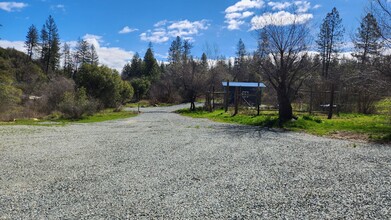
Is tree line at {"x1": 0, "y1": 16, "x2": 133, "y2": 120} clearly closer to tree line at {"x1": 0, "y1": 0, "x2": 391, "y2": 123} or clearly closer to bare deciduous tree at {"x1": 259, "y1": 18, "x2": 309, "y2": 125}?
tree line at {"x1": 0, "y1": 0, "x2": 391, "y2": 123}

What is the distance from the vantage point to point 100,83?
31328 millimetres

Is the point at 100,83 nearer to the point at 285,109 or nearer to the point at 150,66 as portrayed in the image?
the point at 285,109

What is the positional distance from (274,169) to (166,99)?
44913 millimetres

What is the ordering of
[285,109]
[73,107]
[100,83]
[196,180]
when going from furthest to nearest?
[100,83] < [73,107] < [285,109] < [196,180]

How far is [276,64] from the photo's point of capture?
17.1 metres

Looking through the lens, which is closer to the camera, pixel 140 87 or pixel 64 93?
pixel 64 93

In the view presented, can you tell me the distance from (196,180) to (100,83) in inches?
1093

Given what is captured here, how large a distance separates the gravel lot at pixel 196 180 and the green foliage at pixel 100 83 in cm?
2152

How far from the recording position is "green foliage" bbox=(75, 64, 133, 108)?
101 ft

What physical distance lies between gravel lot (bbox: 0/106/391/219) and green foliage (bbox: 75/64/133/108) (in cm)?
2152

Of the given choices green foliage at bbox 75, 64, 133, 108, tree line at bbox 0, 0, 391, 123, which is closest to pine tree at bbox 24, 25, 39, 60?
tree line at bbox 0, 0, 391, 123

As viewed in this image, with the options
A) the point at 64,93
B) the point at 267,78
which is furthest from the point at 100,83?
the point at 267,78

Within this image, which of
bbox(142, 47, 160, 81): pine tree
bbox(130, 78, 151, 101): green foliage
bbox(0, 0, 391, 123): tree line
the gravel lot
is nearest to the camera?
the gravel lot

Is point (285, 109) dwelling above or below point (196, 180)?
above
